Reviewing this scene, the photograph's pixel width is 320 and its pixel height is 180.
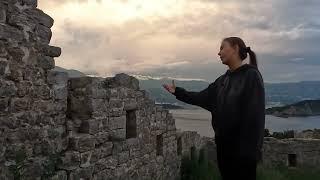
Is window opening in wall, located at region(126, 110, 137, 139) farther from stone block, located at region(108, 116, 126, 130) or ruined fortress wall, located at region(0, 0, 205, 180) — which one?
stone block, located at region(108, 116, 126, 130)

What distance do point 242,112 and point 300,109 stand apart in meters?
92.6

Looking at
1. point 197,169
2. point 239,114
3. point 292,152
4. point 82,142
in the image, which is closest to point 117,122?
point 82,142

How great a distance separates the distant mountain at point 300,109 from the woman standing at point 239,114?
3349 inches

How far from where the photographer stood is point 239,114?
15.2 feet

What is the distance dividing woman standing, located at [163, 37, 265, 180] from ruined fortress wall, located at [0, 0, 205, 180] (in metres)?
2.20

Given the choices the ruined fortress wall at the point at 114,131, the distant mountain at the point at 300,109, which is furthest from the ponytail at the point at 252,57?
the distant mountain at the point at 300,109

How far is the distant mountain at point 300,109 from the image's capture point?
89.9 metres

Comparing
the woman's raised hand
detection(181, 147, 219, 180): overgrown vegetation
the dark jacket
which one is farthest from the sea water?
the dark jacket

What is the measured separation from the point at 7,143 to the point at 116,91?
284 centimetres

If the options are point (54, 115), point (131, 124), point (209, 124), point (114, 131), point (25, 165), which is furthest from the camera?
point (209, 124)

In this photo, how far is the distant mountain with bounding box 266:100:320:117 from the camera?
8994cm

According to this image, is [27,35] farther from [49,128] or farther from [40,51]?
[49,128]

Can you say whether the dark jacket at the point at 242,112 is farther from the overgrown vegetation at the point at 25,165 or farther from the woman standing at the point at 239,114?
the overgrown vegetation at the point at 25,165

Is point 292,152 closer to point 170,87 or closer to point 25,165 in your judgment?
point 170,87
